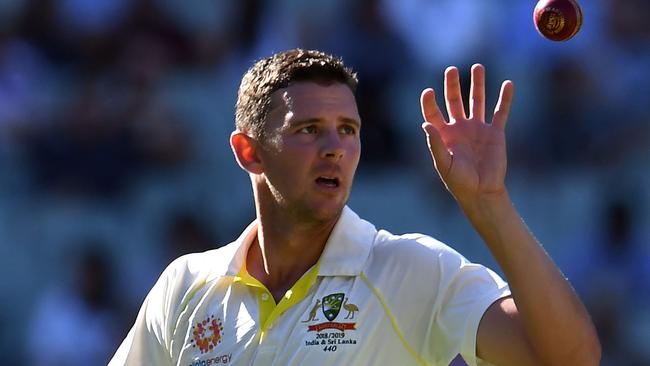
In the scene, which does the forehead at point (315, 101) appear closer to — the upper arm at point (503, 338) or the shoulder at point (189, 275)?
the shoulder at point (189, 275)

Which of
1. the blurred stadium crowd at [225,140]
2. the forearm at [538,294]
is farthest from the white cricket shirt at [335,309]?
the blurred stadium crowd at [225,140]

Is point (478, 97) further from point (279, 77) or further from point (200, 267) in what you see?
point (200, 267)

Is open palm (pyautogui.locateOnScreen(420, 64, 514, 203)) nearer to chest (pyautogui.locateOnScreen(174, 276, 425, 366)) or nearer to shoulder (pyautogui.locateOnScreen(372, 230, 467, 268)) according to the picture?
shoulder (pyautogui.locateOnScreen(372, 230, 467, 268))

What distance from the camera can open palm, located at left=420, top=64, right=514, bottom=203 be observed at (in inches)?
160

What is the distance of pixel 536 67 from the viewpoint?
9586mm

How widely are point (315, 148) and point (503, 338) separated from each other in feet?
3.25

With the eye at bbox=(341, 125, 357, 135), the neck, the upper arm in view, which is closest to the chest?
the neck

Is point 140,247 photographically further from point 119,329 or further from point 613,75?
point 613,75

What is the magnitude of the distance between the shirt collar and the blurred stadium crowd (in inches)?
172

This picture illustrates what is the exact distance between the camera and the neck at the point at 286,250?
4705mm

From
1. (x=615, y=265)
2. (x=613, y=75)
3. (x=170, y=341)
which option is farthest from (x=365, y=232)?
(x=613, y=75)

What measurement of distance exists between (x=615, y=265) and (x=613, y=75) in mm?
1384

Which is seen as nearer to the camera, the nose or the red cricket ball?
the nose

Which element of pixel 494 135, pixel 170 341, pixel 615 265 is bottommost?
pixel 615 265
